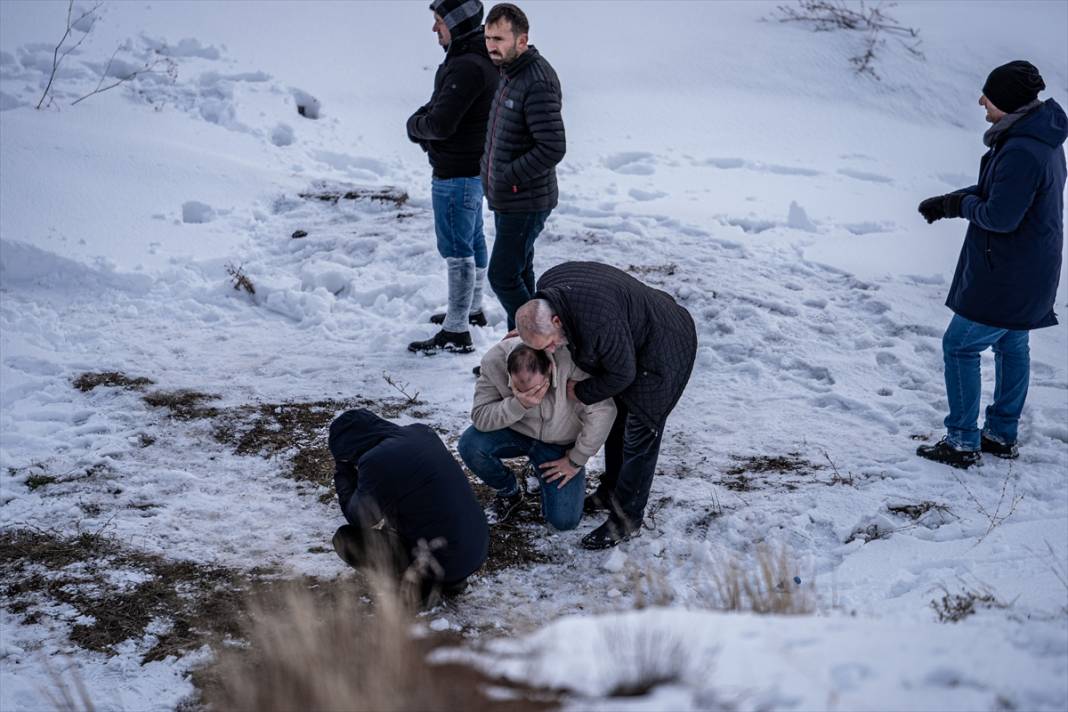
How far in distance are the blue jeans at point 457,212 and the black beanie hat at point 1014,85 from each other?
3144 millimetres

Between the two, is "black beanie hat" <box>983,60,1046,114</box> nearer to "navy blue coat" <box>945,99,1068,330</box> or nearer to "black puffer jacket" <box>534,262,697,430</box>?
"navy blue coat" <box>945,99,1068,330</box>

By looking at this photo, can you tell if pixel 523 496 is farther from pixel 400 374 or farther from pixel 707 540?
pixel 400 374

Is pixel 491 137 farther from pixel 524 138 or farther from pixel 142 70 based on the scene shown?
pixel 142 70

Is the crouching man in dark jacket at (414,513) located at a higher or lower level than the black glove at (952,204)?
lower

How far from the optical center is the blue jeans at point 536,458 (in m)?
4.17

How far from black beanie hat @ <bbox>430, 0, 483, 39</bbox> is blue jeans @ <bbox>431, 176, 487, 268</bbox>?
96 centimetres

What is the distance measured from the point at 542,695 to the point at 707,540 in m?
2.11

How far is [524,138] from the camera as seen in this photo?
16.5ft

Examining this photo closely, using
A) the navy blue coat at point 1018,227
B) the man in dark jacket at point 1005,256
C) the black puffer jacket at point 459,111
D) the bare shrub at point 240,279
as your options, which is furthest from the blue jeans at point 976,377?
the bare shrub at point 240,279

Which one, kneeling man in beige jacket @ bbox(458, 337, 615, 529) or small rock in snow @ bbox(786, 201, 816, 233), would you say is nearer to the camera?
kneeling man in beige jacket @ bbox(458, 337, 615, 529)

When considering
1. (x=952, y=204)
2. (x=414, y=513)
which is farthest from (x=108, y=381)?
(x=952, y=204)

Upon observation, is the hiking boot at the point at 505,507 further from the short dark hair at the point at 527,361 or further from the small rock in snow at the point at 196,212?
the small rock in snow at the point at 196,212

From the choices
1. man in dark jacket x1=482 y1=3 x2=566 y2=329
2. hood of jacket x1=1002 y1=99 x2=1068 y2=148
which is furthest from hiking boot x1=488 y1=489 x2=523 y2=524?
hood of jacket x1=1002 y1=99 x2=1068 y2=148

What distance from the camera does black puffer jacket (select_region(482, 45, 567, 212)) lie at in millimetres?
4867
